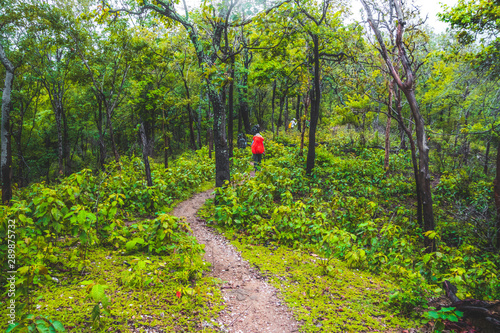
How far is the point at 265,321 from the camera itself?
3.41m

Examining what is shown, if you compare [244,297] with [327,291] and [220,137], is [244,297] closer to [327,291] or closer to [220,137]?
[327,291]

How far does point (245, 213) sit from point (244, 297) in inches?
119

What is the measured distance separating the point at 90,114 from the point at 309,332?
24.2 meters

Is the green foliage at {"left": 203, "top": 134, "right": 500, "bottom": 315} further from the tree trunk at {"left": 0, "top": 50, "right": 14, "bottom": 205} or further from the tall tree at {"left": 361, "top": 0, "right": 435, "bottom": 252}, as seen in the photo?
the tree trunk at {"left": 0, "top": 50, "right": 14, "bottom": 205}

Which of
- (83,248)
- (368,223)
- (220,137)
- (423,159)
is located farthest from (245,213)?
(423,159)

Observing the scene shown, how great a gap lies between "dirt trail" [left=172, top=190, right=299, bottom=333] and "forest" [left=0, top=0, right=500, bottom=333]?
0.10 ft

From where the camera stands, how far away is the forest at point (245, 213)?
3215 mm

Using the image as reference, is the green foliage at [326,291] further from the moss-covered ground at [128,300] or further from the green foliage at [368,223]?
the moss-covered ground at [128,300]

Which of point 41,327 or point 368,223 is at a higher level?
point 41,327

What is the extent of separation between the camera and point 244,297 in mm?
3883

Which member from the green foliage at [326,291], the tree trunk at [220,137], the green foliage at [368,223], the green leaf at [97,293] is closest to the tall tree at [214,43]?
the tree trunk at [220,137]

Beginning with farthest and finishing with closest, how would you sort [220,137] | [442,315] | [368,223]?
[220,137], [368,223], [442,315]

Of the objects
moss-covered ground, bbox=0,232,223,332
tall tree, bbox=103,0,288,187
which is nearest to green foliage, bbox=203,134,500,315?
tall tree, bbox=103,0,288,187

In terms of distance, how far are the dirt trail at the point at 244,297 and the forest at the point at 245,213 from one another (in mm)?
30
